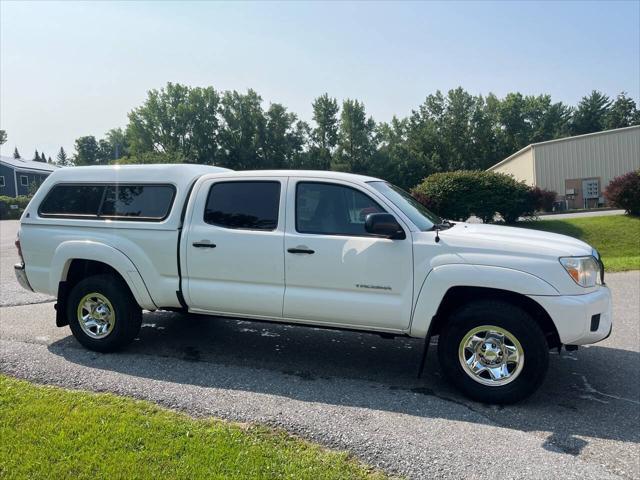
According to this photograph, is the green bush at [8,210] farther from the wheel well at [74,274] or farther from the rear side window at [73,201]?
the wheel well at [74,274]

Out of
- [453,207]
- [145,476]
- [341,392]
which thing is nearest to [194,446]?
[145,476]

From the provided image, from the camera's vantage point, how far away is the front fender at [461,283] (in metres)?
4.23

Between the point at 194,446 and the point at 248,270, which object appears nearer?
the point at 194,446

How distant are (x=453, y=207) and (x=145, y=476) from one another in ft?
53.3

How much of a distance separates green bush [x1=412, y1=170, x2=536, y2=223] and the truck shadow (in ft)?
40.3

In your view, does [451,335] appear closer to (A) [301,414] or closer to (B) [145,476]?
(A) [301,414]

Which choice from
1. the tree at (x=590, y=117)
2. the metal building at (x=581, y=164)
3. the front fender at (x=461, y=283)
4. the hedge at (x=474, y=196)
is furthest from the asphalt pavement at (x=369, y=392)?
the tree at (x=590, y=117)

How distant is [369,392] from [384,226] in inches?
Result: 57.9

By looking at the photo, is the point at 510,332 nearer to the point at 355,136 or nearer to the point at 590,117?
the point at 355,136

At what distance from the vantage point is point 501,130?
73000 mm

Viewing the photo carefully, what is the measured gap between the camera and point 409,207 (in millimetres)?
5125

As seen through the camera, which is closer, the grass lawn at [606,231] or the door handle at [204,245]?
the door handle at [204,245]

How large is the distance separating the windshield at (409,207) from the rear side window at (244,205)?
1015 millimetres

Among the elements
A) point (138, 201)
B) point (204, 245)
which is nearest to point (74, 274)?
point (138, 201)
